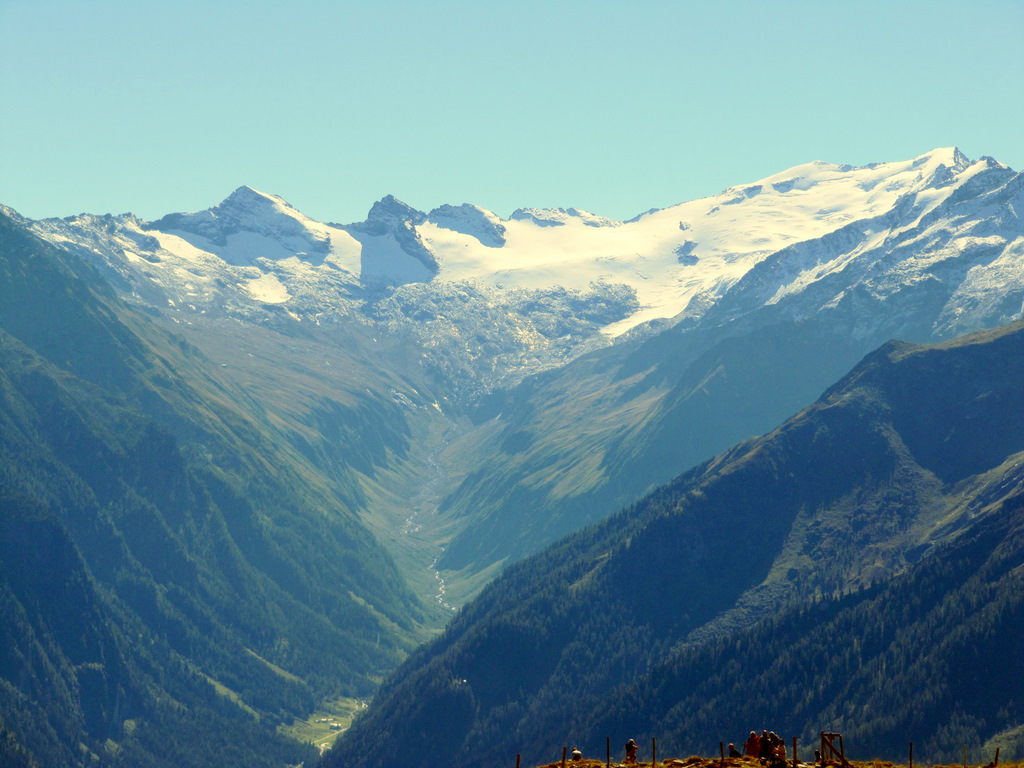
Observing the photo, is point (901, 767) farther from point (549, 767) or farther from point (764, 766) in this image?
point (549, 767)

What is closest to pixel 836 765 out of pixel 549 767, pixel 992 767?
pixel 992 767

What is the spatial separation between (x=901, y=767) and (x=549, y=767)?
34.9m

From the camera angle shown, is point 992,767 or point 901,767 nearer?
point 992,767

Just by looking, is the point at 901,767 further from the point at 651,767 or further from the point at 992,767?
the point at 651,767

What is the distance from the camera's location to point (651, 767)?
353 ft

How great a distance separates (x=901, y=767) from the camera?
111938 mm

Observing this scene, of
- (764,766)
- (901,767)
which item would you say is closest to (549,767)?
(764,766)

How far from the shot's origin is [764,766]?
101875mm

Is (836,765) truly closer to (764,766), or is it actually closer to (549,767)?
(764,766)

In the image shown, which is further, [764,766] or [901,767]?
[901,767]

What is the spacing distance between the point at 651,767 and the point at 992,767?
30263mm

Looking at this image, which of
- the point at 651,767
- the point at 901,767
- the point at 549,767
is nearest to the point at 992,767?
the point at 901,767

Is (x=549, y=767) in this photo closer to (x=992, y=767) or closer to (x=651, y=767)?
(x=651, y=767)

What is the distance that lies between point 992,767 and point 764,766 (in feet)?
67.3
